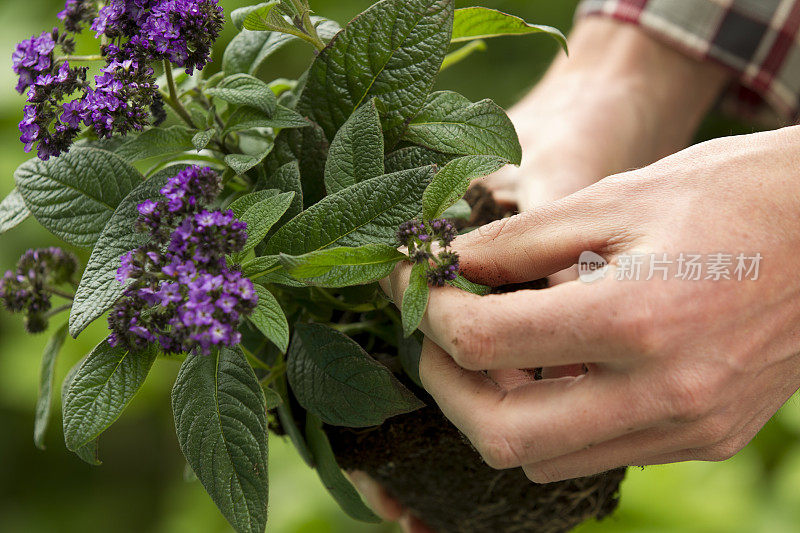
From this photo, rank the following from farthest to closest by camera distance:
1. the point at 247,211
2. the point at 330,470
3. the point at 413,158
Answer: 1. the point at 330,470
2. the point at 413,158
3. the point at 247,211

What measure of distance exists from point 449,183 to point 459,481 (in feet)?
1.71

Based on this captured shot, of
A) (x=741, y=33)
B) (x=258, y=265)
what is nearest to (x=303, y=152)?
(x=258, y=265)

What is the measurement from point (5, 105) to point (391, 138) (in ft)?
6.89

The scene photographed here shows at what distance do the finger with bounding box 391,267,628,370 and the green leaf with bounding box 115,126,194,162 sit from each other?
1.15 feet

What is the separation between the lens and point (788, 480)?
71.0 inches

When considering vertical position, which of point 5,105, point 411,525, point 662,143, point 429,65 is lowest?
point 5,105

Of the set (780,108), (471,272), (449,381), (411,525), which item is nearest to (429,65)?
(471,272)

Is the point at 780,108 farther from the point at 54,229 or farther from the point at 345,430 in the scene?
the point at 54,229

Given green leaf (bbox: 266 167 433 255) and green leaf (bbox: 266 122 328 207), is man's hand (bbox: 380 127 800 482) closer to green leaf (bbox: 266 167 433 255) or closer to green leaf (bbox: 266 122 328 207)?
green leaf (bbox: 266 167 433 255)

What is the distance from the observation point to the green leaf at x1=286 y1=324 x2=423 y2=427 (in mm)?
754

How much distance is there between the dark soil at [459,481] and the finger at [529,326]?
0.64ft

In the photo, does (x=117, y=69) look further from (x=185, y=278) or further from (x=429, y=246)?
(x=429, y=246)

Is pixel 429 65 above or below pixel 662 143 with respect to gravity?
above

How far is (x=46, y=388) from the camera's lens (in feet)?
2.89
